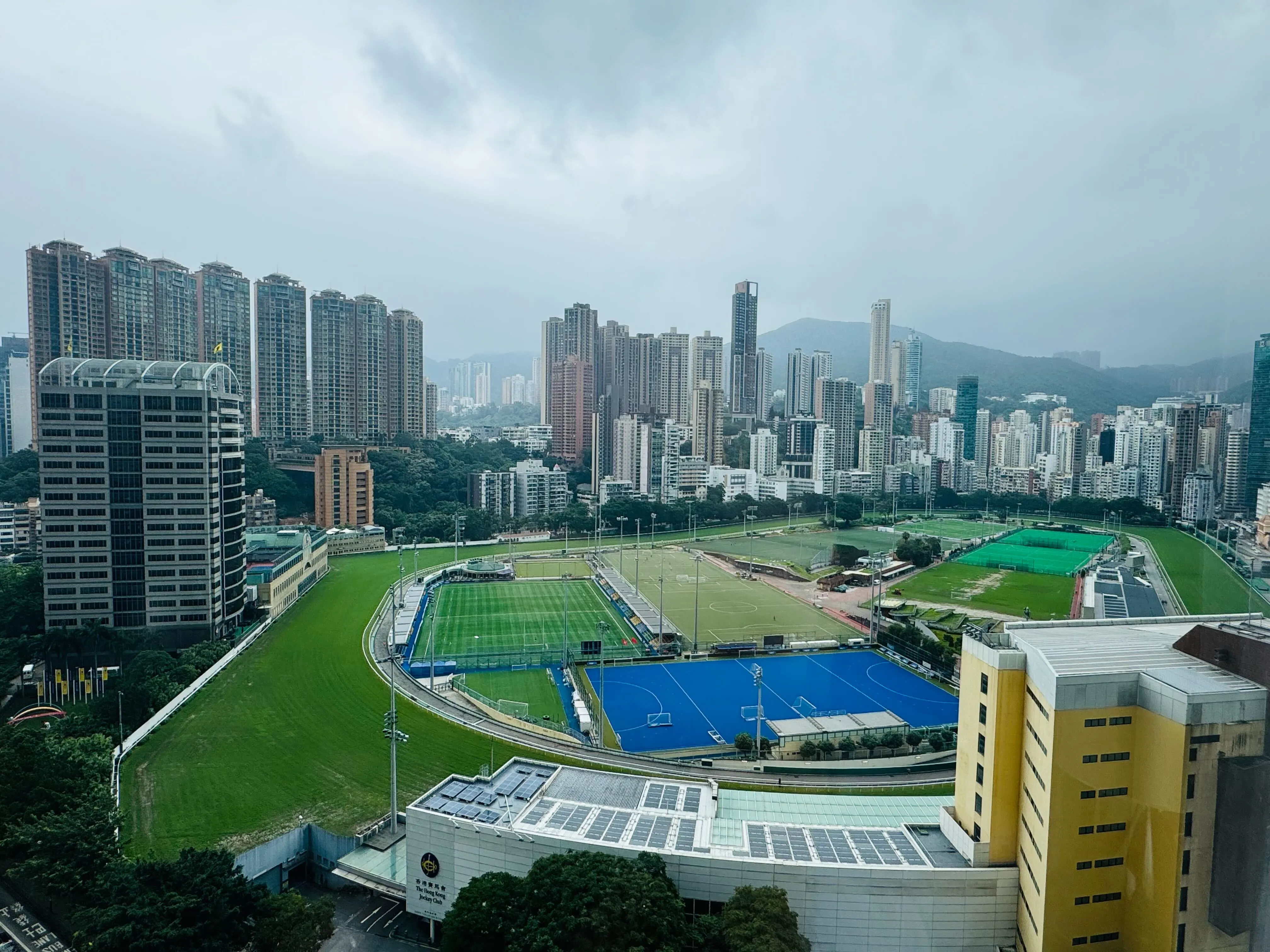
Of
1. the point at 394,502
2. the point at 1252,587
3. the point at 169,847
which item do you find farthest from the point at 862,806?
the point at 394,502

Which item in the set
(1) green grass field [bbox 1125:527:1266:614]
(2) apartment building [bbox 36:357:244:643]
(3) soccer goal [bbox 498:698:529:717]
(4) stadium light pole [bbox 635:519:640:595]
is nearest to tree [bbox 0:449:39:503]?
(2) apartment building [bbox 36:357:244:643]

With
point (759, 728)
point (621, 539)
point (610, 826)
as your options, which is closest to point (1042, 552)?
point (621, 539)

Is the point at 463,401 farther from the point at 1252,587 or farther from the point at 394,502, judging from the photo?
the point at 1252,587

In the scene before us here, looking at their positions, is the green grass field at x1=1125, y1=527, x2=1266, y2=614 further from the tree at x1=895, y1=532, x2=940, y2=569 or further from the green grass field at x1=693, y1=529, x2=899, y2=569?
the green grass field at x1=693, y1=529, x2=899, y2=569

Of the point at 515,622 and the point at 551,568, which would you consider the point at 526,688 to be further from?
the point at 551,568

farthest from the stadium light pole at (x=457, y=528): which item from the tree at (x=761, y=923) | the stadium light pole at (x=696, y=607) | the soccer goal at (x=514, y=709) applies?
the tree at (x=761, y=923)

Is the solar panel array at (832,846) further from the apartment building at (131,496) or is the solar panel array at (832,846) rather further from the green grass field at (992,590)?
the green grass field at (992,590)
